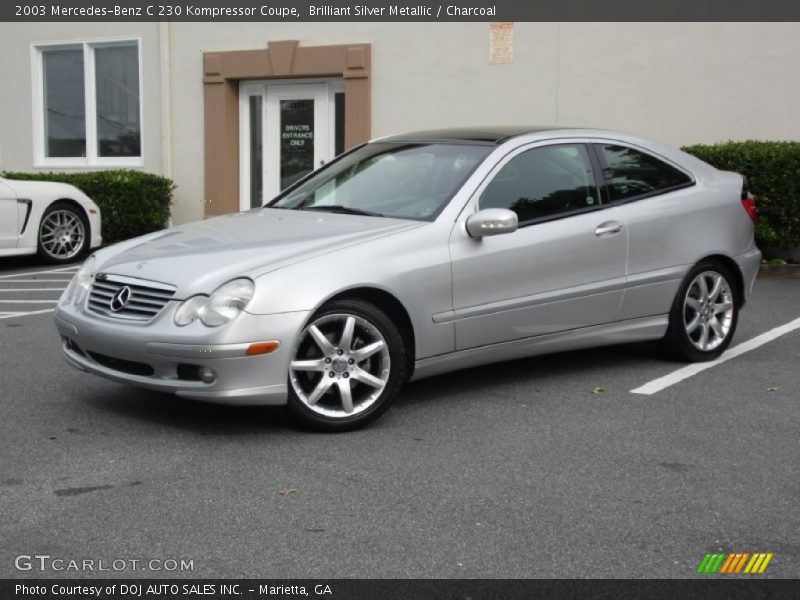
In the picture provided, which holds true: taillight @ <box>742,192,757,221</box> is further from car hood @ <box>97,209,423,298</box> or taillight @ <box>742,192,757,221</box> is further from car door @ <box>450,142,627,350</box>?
car hood @ <box>97,209,423,298</box>

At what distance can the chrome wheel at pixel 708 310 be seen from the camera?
6.93 meters

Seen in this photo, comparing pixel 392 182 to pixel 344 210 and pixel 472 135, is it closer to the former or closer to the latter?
pixel 344 210

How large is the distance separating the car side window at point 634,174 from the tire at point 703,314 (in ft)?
1.89

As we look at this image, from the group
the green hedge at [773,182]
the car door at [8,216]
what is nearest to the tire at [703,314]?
the green hedge at [773,182]

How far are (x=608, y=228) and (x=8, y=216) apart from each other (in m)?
7.90

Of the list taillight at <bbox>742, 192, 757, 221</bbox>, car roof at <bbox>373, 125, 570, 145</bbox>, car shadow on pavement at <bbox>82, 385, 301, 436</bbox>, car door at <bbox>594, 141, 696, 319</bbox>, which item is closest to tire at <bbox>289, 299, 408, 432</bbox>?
car shadow on pavement at <bbox>82, 385, 301, 436</bbox>

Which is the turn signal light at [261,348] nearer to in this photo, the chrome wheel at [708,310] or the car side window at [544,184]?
the car side window at [544,184]

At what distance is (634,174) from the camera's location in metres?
6.81

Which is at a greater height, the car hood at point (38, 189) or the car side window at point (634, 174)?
the car side window at point (634, 174)

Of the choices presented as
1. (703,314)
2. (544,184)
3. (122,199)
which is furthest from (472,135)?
(122,199)
